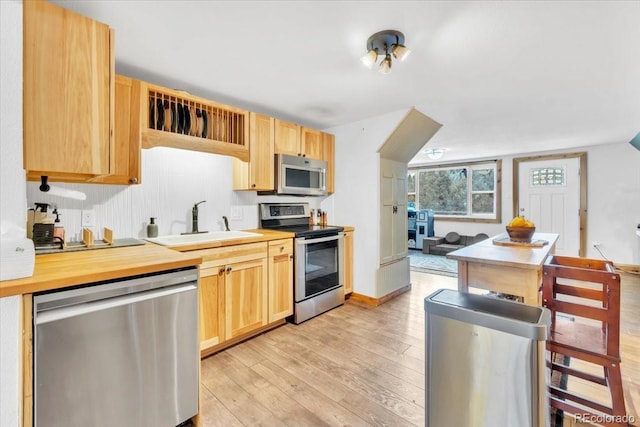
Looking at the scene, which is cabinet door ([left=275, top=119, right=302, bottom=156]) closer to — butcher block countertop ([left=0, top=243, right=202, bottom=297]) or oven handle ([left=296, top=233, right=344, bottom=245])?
oven handle ([left=296, top=233, right=344, bottom=245])

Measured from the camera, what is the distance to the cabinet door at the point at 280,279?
264 centimetres

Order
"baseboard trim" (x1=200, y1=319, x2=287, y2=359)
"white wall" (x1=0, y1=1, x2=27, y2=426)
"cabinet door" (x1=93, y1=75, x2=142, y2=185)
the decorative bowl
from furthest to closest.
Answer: the decorative bowl < "baseboard trim" (x1=200, y1=319, x2=287, y2=359) < "cabinet door" (x1=93, y1=75, x2=142, y2=185) < "white wall" (x1=0, y1=1, x2=27, y2=426)

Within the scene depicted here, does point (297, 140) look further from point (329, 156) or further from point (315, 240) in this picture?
point (315, 240)

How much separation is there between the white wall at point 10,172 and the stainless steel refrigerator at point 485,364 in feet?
5.54

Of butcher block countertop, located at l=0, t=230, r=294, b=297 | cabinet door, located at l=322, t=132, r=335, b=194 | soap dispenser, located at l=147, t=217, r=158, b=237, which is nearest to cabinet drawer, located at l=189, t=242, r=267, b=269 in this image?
butcher block countertop, located at l=0, t=230, r=294, b=297

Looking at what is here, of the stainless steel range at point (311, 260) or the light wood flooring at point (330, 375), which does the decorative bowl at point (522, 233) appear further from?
the stainless steel range at point (311, 260)

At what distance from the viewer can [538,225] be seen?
5648 millimetres

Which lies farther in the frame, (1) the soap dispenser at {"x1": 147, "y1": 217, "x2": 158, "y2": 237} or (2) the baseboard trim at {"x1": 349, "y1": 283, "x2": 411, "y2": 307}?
(2) the baseboard trim at {"x1": 349, "y1": 283, "x2": 411, "y2": 307}

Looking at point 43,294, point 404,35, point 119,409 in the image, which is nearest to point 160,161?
point 43,294

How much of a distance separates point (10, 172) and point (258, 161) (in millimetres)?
1837

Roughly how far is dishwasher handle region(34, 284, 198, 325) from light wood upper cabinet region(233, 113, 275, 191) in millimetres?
1501

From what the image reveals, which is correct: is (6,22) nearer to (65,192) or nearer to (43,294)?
(65,192)

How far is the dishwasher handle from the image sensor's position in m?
1.12

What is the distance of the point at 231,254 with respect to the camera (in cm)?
229
